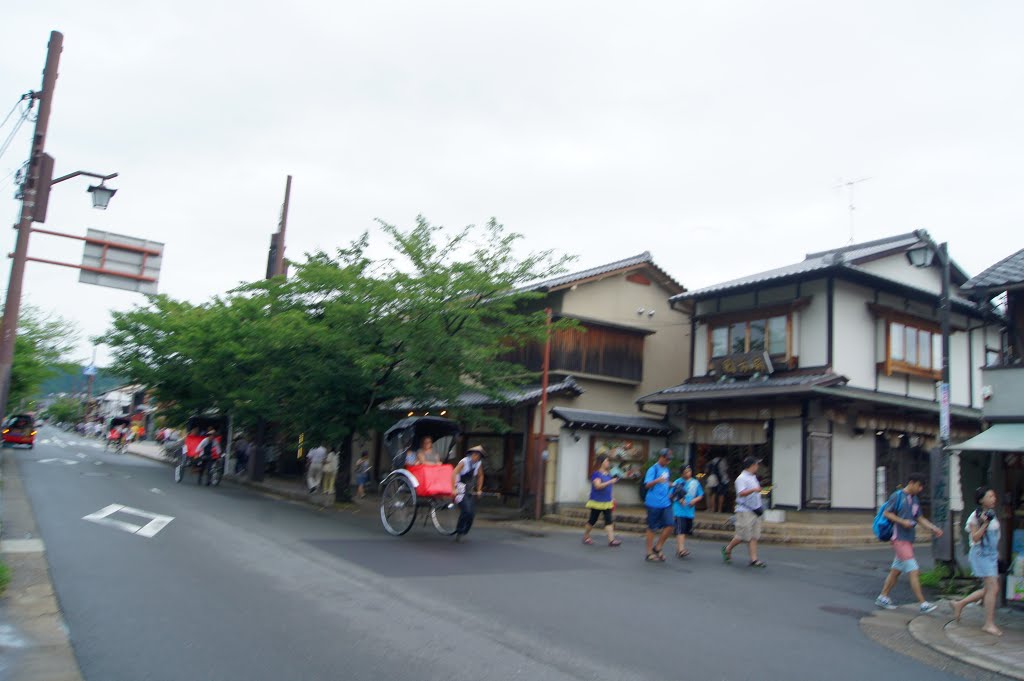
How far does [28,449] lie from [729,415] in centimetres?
3510

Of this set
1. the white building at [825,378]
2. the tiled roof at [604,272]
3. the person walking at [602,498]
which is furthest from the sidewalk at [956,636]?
the tiled roof at [604,272]

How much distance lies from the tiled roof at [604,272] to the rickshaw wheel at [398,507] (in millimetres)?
10704

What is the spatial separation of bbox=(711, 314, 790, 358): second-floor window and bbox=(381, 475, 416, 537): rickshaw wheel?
12.2 metres

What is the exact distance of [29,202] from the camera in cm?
1077

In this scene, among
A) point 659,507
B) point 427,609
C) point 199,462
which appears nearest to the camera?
point 427,609

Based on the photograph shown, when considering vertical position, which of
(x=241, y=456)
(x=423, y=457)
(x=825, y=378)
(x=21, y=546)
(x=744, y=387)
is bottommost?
(x=21, y=546)

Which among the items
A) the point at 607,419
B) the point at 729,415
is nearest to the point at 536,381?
the point at 607,419

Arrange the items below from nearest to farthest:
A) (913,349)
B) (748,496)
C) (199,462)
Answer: (748,496), (913,349), (199,462)

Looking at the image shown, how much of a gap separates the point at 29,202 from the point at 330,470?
15.5 metres

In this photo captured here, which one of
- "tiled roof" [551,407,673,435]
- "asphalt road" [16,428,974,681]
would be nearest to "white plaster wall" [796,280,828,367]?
"tiled roof" [551,407,673,435]

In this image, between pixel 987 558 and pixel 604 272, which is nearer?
pixel 987 558

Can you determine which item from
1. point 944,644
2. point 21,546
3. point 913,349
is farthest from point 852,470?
point 21,546

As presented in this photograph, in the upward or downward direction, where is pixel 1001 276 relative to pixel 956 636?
upward

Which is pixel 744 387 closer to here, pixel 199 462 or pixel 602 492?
pixel 602 492
